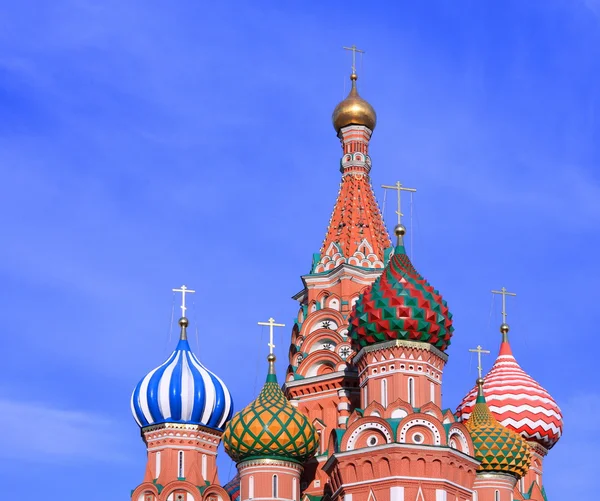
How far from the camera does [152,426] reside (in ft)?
117

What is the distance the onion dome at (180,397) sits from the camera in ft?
117

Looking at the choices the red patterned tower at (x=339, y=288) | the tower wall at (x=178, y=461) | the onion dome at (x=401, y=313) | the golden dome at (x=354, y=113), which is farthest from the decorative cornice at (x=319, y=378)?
the golden dome at (x=354, y=113)

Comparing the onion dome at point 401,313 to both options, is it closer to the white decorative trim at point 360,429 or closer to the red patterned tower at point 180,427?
the white decorative trim at point 360,429

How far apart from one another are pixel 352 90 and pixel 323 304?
5.64 meters

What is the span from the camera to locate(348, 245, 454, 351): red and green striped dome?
3222cm

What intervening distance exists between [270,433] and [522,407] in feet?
23.3

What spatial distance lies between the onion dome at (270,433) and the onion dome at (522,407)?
198 inches

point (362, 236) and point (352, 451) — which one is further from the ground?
point (362, 236)

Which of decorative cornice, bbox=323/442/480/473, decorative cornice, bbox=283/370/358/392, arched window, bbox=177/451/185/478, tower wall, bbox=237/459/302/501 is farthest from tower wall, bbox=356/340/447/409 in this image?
arched window, bbox=177/451/185/478

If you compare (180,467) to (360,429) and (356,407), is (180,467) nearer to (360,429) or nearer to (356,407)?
(356,407)

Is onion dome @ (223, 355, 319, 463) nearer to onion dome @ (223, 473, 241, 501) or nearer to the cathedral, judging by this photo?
the cathedral

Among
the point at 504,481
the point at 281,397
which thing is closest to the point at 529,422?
the point at 504,481

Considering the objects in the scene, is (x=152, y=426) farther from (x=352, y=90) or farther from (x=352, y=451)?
(x=352, y=90)

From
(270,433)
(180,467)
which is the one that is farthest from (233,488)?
(270,433)
